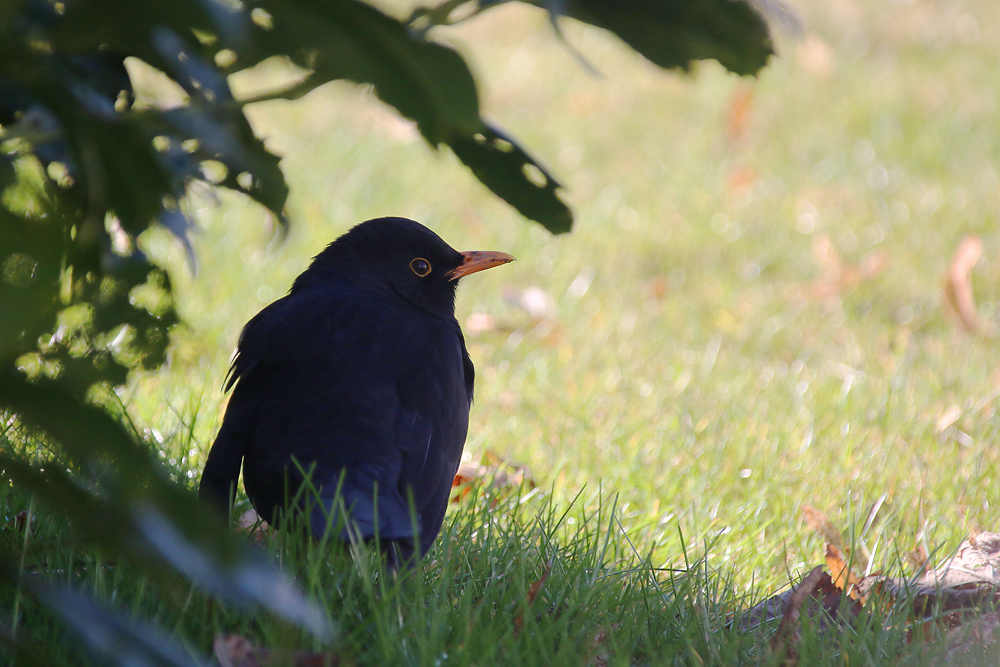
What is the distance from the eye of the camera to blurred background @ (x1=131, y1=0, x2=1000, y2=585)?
2994 millimetres

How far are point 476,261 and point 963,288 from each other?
9.95ft

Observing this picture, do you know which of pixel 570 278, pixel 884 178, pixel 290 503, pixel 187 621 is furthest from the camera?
pixel 884 178

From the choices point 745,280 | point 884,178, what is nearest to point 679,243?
point 745,280

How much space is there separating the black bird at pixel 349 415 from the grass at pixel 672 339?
6.4 inches

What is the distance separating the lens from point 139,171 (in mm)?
1360

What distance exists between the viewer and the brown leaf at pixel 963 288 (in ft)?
15.3

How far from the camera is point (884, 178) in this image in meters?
6.43

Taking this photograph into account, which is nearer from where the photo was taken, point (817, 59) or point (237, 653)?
point (237, 653)

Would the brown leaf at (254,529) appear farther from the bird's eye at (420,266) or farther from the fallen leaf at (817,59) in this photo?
the fallen leaf at (817,59)

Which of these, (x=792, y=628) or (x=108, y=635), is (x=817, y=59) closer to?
(x=792, y=628)

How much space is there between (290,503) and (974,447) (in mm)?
2457

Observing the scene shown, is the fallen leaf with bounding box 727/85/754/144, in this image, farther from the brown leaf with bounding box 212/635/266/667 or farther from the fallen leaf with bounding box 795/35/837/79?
the brown leaf with bounding box 212/635/266/667

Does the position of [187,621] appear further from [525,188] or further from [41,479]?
[525,188]

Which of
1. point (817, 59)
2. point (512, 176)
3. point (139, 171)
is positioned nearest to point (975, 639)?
point (512, 176)
